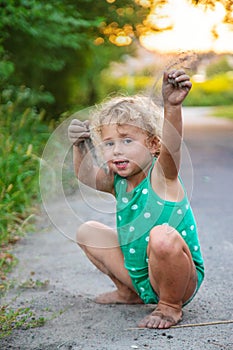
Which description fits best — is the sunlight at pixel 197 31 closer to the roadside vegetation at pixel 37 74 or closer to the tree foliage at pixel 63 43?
the roadside vegetation at pixel 37 74

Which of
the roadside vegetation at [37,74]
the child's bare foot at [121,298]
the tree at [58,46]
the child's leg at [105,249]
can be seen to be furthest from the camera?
the tree at [58,46]

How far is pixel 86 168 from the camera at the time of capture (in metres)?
3.44

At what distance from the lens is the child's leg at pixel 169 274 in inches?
121

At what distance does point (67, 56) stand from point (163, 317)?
7.11m

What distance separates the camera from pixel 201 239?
5.33m

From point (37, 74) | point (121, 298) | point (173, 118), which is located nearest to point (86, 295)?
point (121, 298)

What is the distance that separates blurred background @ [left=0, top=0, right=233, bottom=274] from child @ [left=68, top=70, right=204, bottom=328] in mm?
223

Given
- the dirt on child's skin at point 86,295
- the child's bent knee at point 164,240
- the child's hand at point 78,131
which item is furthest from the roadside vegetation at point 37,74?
the child's bent knee at point 164,240

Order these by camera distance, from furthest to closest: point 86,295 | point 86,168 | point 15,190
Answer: point 15,190 < point 86,295 < point 86,168

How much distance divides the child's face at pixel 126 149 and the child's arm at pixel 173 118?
7.0 inches

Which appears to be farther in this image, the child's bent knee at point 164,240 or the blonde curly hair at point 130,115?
the blonde curly hair at point 130,115

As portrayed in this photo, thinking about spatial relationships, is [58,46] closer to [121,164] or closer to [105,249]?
[105,249]

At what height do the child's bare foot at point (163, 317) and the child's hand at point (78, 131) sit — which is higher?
the child's hand at point (78, 131)

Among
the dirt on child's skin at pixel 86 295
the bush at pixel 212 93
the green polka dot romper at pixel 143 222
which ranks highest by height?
the green polka dot romper at pixel 143 222
